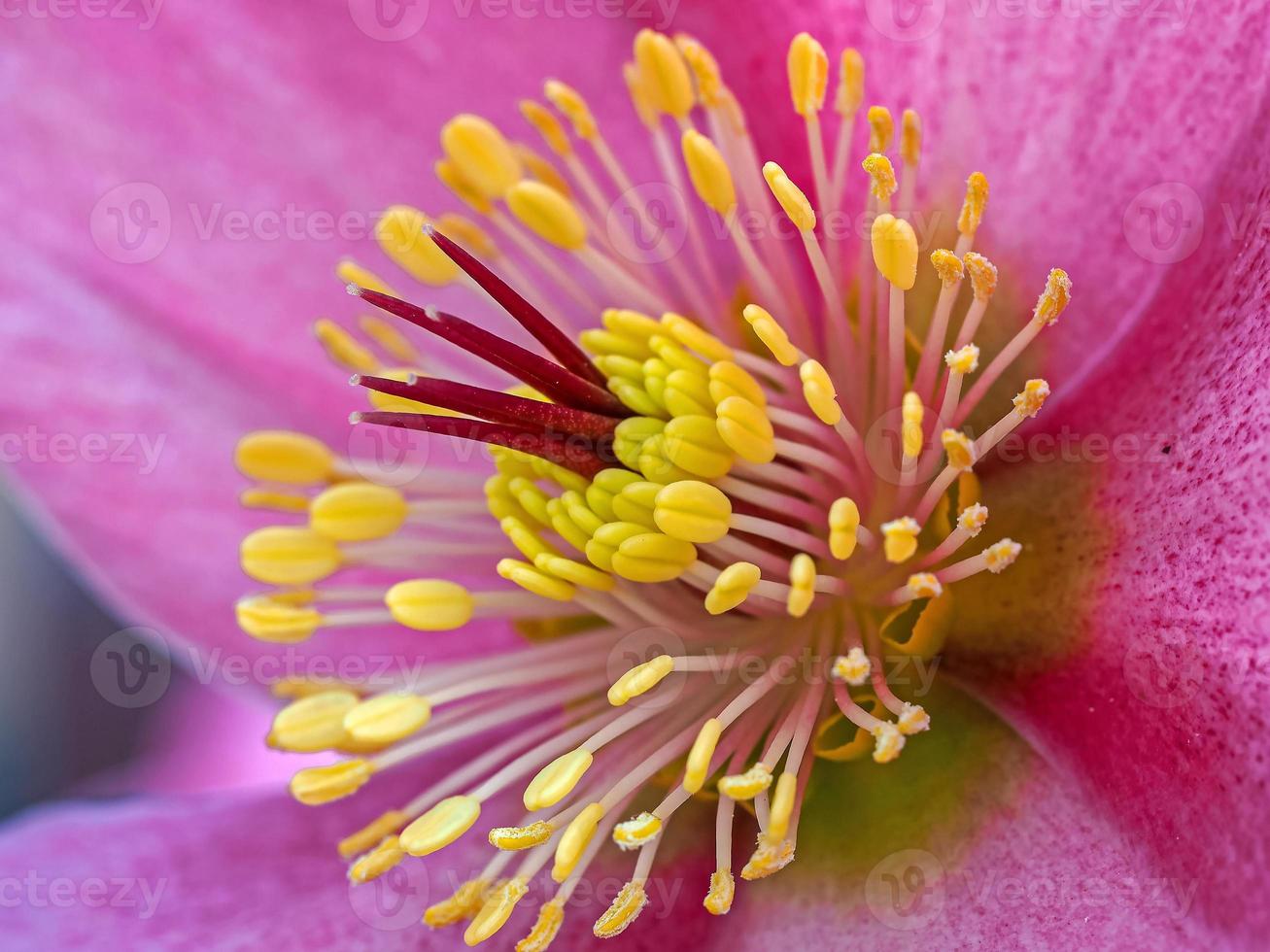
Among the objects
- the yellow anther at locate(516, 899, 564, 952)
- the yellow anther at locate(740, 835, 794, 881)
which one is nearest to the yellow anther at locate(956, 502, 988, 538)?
the yellow anther at locate(740, 835, 794, 881)

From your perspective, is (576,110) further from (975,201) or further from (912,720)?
(912,720)

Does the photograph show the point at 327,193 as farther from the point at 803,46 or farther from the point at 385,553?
the point at 803,46

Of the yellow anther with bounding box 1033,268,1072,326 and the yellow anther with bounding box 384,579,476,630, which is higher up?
the yellow anther with bounding box 1033,268,1072,326

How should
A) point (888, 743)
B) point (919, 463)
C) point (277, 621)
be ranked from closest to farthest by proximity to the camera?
point (888, 743), point (919, 463), point (277, 621)

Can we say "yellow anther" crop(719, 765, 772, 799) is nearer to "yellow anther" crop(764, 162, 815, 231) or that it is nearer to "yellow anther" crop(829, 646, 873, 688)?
"yellow anther" crop(829, 646, 873, 688)

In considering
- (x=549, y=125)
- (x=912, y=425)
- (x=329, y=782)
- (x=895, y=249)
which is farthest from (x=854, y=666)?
(x=549, y=125)

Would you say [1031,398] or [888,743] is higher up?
[1031,398]

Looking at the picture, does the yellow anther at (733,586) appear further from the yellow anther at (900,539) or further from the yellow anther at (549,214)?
the yellow anther at (549,214)
